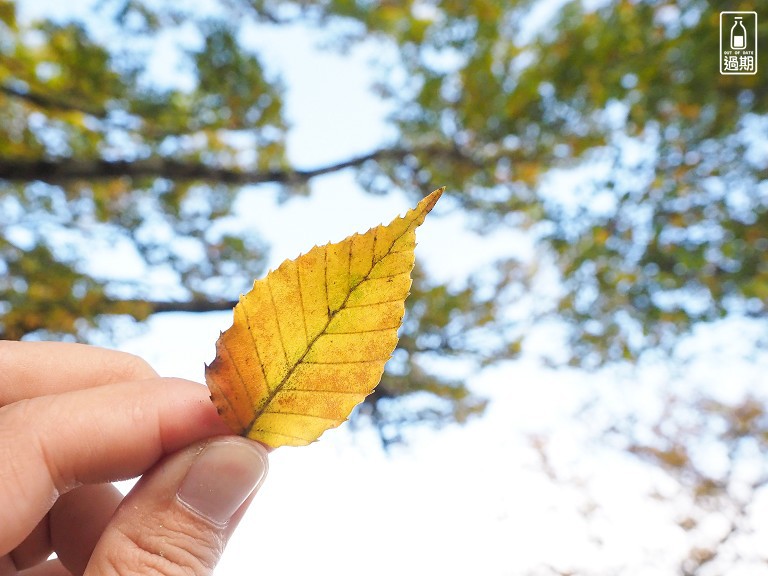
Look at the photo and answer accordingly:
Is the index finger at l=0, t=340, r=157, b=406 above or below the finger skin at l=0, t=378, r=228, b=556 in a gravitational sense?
above

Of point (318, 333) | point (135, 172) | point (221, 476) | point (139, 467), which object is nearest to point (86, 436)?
point (139, 467)

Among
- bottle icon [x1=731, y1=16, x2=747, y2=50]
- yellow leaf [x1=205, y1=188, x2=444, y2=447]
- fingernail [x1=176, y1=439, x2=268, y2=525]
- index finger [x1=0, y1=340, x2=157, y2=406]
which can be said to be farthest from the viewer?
bottle icon [x1=731, y1=16, x2=747, y2=50]

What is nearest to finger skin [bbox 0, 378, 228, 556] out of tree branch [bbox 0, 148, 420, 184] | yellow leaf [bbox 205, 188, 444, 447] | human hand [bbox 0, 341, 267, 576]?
human hand [bbox 0, 341, 267, 576]

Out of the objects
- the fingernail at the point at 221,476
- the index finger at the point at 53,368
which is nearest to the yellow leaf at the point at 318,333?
the fingernail at the point at 221,476

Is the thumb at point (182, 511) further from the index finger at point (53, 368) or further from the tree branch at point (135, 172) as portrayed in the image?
the tree branch at point (135, 172)

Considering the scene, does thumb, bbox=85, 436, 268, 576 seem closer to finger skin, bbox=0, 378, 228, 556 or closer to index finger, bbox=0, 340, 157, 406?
finger skin, bbox=0, 378, 228, 556

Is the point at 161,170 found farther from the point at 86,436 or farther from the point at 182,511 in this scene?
the point at 182,511
